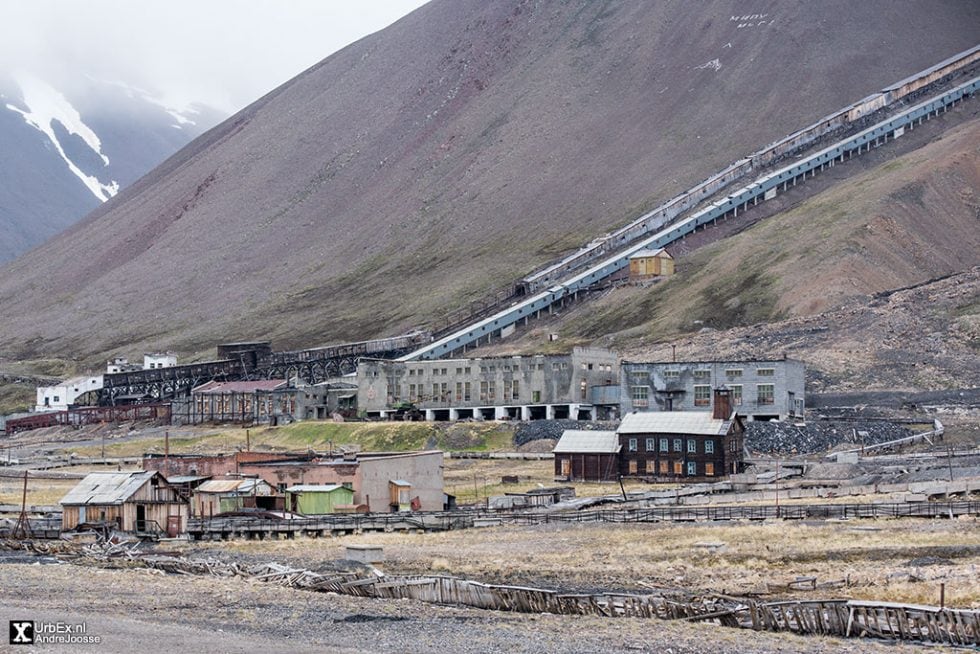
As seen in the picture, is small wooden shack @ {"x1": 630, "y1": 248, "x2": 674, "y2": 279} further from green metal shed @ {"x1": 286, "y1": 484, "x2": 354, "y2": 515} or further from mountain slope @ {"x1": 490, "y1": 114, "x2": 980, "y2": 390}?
green metal shed @ {"x1": 286, "y1": 484, "x2": 354, "y2": 515}

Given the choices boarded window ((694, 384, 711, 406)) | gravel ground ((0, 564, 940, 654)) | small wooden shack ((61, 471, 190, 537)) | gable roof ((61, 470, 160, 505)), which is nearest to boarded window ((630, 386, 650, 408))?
boarded window ((694, 384, 711, 406))

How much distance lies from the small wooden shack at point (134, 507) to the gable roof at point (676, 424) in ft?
83.1

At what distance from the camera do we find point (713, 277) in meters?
142

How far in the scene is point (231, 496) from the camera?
221 feet

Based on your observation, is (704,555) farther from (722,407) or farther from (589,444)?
(589,444)

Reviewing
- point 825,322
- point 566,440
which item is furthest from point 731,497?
point 825,322

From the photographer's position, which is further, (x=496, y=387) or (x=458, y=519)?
(x=496, y=387)

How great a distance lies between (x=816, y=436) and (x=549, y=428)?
1829 centimetres

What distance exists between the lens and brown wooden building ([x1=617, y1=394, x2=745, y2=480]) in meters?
76.3

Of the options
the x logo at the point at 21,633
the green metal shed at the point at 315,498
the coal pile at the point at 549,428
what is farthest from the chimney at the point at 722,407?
the x logo at the point at 21,633

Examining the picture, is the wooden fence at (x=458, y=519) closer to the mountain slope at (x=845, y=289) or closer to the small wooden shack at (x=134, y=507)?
the small wooden shack at (x=134, y=507)

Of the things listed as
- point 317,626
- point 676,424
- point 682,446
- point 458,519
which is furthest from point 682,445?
point 317,626

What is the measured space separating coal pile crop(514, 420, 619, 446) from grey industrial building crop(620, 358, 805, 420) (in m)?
3.81

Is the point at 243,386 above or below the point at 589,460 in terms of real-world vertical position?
above
